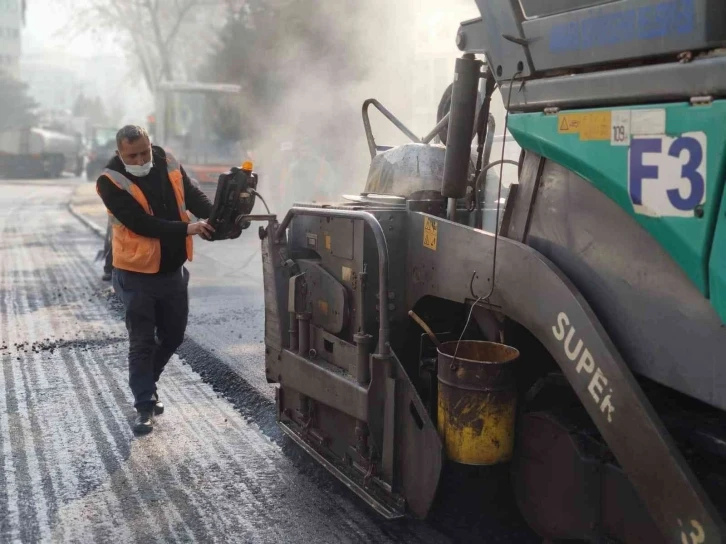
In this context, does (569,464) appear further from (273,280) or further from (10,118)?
(10,118)

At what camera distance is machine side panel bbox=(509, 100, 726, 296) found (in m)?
1.82

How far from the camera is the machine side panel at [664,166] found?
71.5 inches

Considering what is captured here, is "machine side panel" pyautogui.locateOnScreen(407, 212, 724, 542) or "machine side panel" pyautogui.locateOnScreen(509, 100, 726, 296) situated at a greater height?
"machine side panel" pyautogui.locateOnScreen(509, 100, 726, 296)

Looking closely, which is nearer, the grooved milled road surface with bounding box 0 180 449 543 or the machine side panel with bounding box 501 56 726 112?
the machine side panel with bounding box 501 56 726 112

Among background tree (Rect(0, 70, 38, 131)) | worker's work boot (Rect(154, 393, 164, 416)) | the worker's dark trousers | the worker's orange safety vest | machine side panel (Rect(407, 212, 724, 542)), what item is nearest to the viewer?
machine side panel (Rect(407, 212, 724, 542))

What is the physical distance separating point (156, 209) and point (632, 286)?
301 cm

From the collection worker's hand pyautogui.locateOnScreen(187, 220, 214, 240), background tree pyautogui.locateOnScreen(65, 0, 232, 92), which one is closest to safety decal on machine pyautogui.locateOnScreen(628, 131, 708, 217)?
worker's hand pyautogui.locateOnScreen(187, 220, 214, 240)

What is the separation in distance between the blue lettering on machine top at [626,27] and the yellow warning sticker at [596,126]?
0.62ft

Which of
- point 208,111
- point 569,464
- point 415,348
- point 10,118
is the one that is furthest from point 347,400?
point 10,118

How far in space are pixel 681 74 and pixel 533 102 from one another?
605mm

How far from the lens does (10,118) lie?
165 ft

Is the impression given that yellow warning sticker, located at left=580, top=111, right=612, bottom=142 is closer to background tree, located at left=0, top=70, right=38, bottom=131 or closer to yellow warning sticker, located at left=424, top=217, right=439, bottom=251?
yellow warning sticker, located at left=424, top=217, right=439, bottom=251

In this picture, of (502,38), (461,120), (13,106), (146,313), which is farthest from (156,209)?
(13,106)

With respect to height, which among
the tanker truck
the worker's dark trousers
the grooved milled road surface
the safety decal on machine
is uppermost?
the tanker truck
